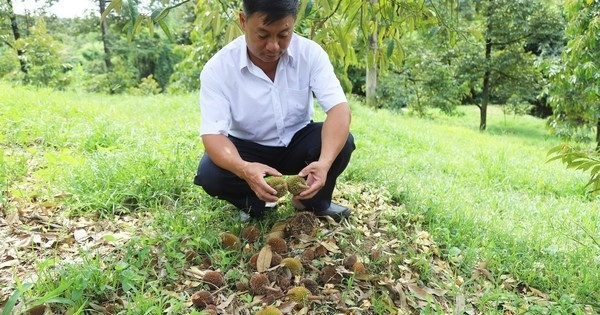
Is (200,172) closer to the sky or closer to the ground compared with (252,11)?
closer to the ground

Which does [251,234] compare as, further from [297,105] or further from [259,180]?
[297,105]

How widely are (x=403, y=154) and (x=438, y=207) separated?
2048 mm

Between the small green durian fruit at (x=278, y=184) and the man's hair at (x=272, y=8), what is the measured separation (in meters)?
0.72

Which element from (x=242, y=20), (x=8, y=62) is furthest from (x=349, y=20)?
(x=8, y=62)

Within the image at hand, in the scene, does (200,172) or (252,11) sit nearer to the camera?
(252,11)

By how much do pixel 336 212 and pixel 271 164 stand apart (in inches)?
19.1

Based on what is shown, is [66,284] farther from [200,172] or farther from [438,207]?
[438,207]

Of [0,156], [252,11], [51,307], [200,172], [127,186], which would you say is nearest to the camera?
[51,307]

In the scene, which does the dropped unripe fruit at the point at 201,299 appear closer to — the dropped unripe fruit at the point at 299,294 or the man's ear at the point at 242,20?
the dropped unripe fruit at the point at 299,294

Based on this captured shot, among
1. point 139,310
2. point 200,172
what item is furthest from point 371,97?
point 139,310

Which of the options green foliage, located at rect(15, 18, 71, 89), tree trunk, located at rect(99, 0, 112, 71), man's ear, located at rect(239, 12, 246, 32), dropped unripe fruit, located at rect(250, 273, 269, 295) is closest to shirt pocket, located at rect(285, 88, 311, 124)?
man's ear, located at rect(239, 12, 246, 32)

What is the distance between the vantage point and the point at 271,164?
2.62 meters

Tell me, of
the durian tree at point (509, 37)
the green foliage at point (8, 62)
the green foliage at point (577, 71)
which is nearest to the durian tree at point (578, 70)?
the green foliage at point (577, 71)

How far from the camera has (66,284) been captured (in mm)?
1768
